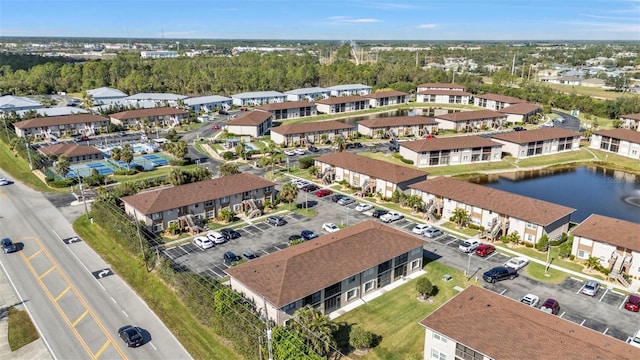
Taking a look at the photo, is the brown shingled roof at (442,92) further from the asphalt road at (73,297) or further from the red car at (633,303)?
the asphalt road at (73,297)

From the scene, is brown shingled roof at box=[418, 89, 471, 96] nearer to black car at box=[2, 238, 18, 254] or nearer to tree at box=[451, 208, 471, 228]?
tree at box=[451, 208, 471, 228]

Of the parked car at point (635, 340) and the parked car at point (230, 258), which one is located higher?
the parked car at point (230, 258)

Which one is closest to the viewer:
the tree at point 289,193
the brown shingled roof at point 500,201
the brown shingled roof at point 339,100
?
the brown shingled roof at point 500,201

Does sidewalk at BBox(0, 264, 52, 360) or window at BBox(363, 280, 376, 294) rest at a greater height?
window at BBox(363, 280, 376, 294)

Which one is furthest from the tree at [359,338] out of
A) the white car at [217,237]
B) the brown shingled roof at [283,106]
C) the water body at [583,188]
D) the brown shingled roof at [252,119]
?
the brown shingled roof at [283,106]

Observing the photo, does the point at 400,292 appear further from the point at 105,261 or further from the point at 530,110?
the point at 530,110

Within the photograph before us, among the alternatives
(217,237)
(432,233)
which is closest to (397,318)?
(432,233)

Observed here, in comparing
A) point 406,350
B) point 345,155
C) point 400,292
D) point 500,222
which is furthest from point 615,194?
point 406,350

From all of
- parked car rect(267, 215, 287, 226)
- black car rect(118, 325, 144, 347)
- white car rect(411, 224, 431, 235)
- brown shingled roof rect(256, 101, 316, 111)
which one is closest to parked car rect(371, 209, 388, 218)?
white car rect(411, 224, 431, 235)
